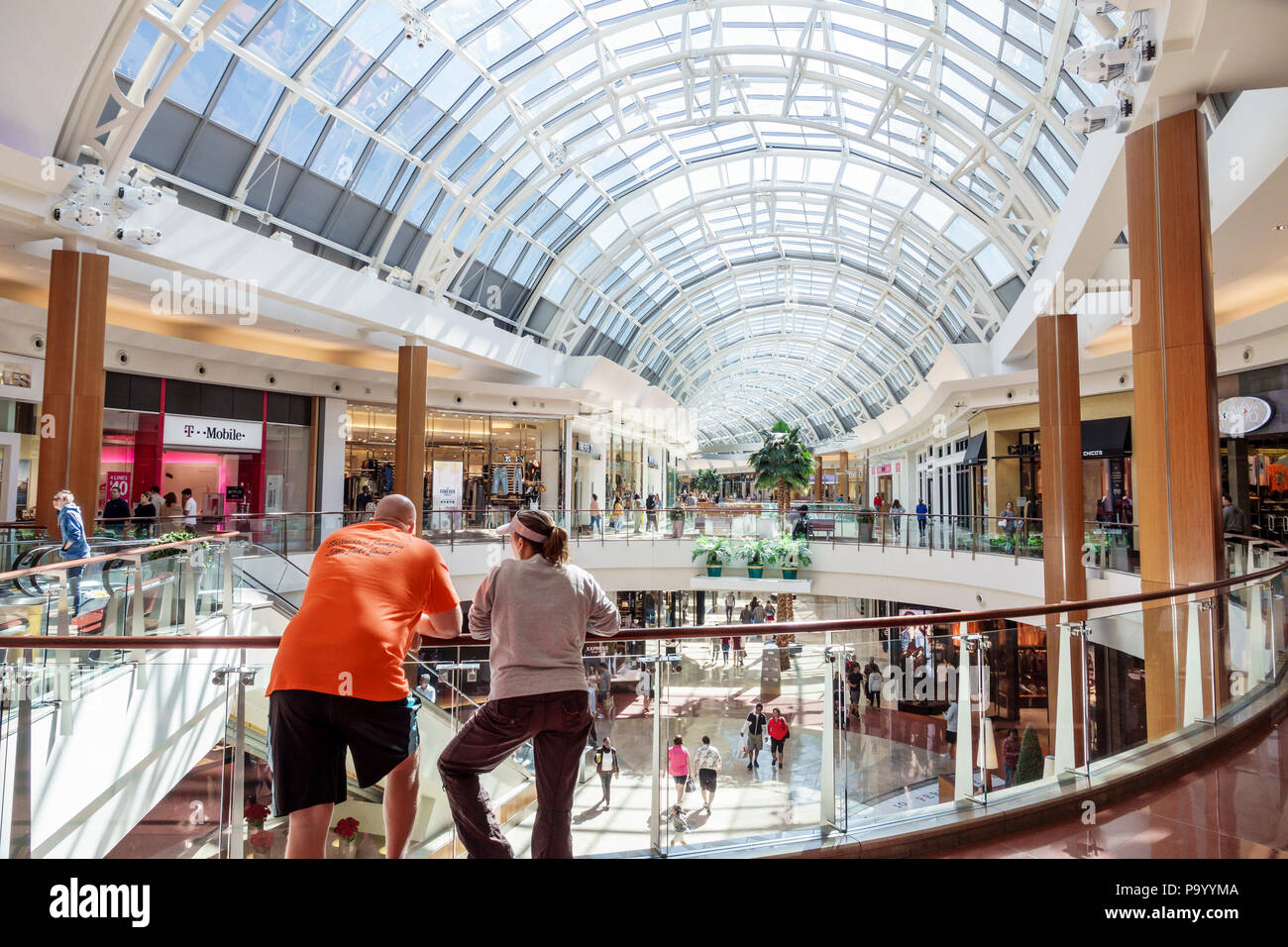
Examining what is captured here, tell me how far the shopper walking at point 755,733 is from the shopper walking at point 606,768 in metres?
0.63

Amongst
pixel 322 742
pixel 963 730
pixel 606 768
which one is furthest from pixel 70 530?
pixel 963 730

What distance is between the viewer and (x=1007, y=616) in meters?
3.87

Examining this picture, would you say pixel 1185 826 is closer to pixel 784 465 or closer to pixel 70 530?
pixel 70 530

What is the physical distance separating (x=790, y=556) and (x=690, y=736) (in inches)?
664

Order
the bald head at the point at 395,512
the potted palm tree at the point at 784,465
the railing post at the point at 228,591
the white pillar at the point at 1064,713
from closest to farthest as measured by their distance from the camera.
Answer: the bald head at the point at 395,512
the white pillar at the point at 1064,713
the railing post at the point at 228,591
the potted palm tree at the point at 784,465

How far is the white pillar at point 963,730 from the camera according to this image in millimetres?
3373

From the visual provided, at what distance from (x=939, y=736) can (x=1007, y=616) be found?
0.83 meters

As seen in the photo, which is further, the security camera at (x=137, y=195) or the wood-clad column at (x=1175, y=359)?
the security camera at (x=137, y=195)

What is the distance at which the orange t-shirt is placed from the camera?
2424 millimetres

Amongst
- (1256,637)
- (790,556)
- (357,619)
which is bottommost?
(790,556)

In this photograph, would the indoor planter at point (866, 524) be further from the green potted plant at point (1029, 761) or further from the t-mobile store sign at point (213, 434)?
the t-mobile store sign at point (213, 434)

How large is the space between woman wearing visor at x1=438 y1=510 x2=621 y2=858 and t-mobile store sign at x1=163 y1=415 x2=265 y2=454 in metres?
17.4

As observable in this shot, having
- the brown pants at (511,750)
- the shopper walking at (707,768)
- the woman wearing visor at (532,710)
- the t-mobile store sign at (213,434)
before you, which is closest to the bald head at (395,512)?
the woman wearing visor at (532,710)

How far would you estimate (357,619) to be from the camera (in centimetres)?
246
